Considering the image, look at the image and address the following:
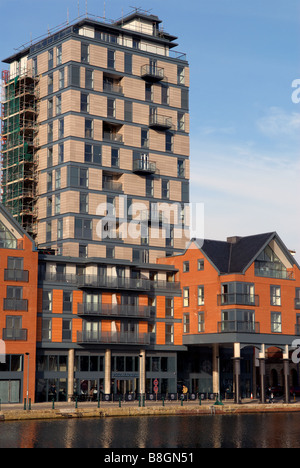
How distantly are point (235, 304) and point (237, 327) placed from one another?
2496mm

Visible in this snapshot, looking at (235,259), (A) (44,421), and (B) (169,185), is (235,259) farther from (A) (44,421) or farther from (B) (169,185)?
(A) (44,421)

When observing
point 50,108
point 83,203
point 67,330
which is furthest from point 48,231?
point 67,330

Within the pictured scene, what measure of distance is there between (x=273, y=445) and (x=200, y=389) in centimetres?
4627

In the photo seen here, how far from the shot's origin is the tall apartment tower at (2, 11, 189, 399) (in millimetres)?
92000

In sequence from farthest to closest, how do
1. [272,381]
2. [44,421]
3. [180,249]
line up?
[272,381] → [180,249] → [44,421]

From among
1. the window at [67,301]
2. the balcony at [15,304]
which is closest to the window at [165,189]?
the window at [67,301]

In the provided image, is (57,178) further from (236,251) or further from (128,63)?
(236,251)

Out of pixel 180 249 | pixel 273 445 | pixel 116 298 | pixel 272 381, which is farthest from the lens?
pixel 272 381

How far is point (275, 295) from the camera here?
95500 millimetres

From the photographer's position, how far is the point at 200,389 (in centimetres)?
10200

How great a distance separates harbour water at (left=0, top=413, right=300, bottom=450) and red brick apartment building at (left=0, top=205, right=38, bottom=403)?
16537mm

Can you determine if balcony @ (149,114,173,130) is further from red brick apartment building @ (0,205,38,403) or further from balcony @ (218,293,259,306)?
red brick apartment building @ (0,205,38,403)

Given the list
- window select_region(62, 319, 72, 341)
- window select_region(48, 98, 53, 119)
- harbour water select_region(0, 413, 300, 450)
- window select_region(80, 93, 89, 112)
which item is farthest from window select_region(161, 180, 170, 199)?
harbour water select_region(0, 413, 300, 450)
